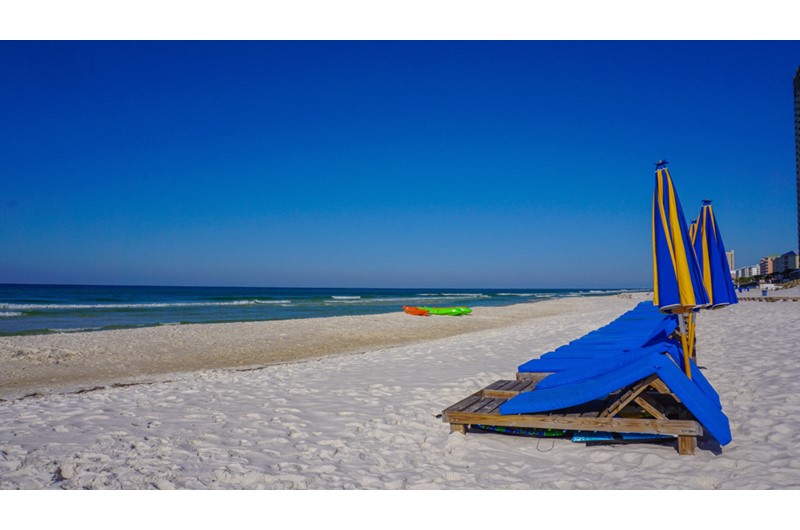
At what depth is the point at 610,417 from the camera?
4387 millimetres

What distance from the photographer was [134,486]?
12.5 ft

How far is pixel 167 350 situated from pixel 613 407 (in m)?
12.0

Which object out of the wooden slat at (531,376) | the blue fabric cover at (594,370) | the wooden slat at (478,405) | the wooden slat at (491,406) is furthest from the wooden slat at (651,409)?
the wooden slat at (531,376)

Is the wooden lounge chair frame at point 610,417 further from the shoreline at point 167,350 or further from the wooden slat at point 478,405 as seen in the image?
the shoreline at point 167,350

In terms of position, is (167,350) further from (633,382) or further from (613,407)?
(633,382)

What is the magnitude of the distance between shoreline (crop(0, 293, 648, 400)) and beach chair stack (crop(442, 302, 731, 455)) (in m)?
6.69

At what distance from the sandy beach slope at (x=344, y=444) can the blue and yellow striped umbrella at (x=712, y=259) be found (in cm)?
106

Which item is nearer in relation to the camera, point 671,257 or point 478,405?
point 671,257

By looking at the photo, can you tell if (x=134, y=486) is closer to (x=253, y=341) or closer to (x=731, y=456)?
(x=731, y=456)

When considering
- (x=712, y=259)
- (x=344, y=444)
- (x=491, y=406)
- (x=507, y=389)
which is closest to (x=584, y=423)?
(x=491, y=406)

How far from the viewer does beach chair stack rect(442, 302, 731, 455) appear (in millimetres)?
4145

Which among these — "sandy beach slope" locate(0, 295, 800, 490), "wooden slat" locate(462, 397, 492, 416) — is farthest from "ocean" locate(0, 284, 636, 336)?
"wooden slat" locate(462, 397, 492, 416)

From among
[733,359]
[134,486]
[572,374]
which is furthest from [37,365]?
[733,359]
